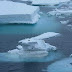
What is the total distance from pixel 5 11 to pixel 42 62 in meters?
6.36

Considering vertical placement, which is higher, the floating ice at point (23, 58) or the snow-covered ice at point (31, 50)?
the snow-covered ice at point (31, 50)

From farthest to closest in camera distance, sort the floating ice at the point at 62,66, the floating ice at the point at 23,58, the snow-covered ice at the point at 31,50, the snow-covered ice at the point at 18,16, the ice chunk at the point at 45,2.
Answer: the ice chunk at the point at 45,2
the snow-covered ice at the point at 18,16
the snow-covered ice at the point at 31,50
the floating ice at the point at 23,58
the floating ice at the point at 62,66

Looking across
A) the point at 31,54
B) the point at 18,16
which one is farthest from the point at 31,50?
the point at 18,16

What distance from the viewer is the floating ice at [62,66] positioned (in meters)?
7.58

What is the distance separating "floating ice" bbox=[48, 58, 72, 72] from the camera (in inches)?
298

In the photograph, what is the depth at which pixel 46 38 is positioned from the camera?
34.8ft

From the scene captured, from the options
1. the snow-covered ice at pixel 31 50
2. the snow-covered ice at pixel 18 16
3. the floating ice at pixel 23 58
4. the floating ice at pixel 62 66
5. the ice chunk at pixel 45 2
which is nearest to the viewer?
the floating ice at pixel 62 66

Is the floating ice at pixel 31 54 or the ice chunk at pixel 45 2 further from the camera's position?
the ice chunk at pixel 45 2

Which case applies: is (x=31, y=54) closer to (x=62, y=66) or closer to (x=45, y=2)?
(x=62, y=66)

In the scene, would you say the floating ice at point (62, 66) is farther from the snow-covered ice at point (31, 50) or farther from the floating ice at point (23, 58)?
the snow-covered ice at point (31, 50)

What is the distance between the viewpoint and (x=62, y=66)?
7.84m

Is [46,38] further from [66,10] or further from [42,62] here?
[66,10]

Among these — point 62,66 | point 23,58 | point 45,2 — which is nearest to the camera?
point 62,66

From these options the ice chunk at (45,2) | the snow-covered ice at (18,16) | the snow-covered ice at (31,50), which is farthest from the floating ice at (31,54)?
the ice chunk at (45,2)
